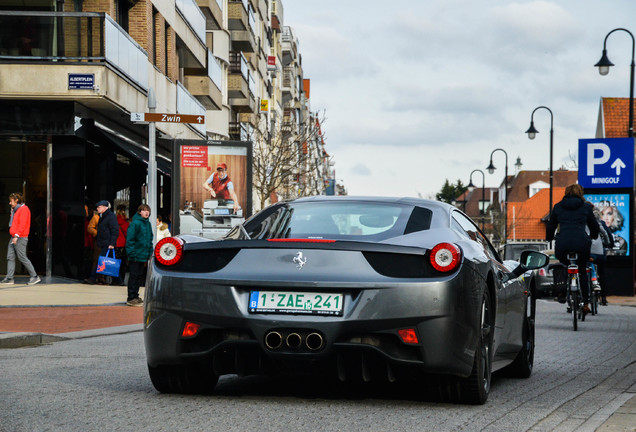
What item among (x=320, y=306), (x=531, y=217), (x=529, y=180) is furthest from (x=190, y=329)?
(x=529, y=180)

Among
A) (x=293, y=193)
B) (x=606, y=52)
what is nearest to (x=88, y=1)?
(x=606, y=52)

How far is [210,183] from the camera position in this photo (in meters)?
23.6

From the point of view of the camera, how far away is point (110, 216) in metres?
22.5

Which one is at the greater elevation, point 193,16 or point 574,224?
point 193,16

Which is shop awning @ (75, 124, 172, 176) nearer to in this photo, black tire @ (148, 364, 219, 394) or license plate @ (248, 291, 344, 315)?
black tire @ (148, 364, 219, 394)

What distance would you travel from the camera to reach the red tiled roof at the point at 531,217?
118m

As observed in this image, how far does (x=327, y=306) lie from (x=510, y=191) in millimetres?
152271

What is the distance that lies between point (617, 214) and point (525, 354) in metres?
23.2

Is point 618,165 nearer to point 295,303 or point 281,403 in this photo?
point 281,403

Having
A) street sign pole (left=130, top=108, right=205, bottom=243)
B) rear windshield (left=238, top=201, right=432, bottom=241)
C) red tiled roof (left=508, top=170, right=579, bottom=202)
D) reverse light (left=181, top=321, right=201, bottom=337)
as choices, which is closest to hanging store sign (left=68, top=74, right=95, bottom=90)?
street sign pole (left=130, top=108, right=205, bottom=243)

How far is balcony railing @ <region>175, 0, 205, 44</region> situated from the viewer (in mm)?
34625

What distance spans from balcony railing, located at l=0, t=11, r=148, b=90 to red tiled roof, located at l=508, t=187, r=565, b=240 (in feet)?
301

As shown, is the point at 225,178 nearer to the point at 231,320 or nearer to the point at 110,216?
Answer: the point at 110,216

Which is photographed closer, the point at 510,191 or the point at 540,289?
the point at 540,289
